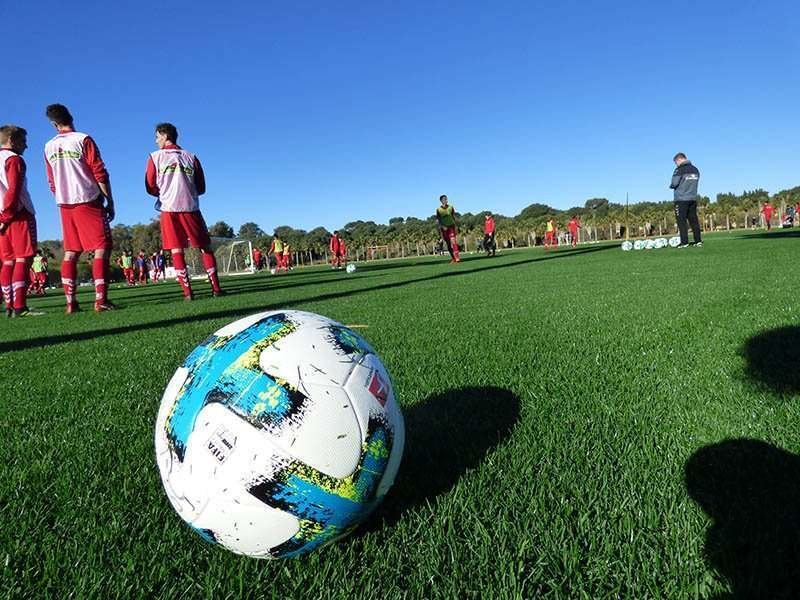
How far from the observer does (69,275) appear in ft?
27.6

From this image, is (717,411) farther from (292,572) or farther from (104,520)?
(104,520)

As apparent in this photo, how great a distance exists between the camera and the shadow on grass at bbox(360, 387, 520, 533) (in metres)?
1.83

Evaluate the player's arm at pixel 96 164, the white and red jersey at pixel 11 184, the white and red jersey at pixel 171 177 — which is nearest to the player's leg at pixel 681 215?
the white and red jersey at pixel 171 177

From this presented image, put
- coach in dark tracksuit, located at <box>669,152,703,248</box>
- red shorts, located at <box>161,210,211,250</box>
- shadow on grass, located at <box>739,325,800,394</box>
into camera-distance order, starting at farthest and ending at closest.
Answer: coach in dark tracksuit, located at <box>669,152,703,248</box>
red shorts, located at <box>161,210,211,250</box>
shadow on grass, located at <box>739,325,800,394</box>

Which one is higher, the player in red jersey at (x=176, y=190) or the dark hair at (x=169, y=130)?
the dark hair at (x=169, y=130)

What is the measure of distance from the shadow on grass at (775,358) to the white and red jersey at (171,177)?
8.44 meters

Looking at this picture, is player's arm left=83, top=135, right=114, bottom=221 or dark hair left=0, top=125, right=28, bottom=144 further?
dark hair left=0, top=125, right=28, bottom=144

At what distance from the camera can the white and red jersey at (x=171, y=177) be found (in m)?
8.76

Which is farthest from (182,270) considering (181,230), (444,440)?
(444,440)

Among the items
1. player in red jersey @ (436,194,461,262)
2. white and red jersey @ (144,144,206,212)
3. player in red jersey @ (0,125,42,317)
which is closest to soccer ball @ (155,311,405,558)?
white and red jersey @ (144,144,206,212)

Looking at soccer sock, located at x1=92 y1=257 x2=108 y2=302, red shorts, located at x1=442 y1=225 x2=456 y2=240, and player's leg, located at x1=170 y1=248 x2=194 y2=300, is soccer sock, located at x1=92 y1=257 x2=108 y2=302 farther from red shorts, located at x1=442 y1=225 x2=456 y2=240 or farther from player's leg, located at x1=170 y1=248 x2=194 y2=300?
red shorts, located at x1=442 y1=225 x2=456 y2=240

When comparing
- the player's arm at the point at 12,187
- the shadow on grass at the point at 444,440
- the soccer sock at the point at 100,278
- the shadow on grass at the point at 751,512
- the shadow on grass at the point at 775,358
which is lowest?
the shadow on grass at the point at 751,512

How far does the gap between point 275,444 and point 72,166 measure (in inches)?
312

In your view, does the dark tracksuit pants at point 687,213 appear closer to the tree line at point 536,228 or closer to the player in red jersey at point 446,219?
the player in red jersey at point 446,219
